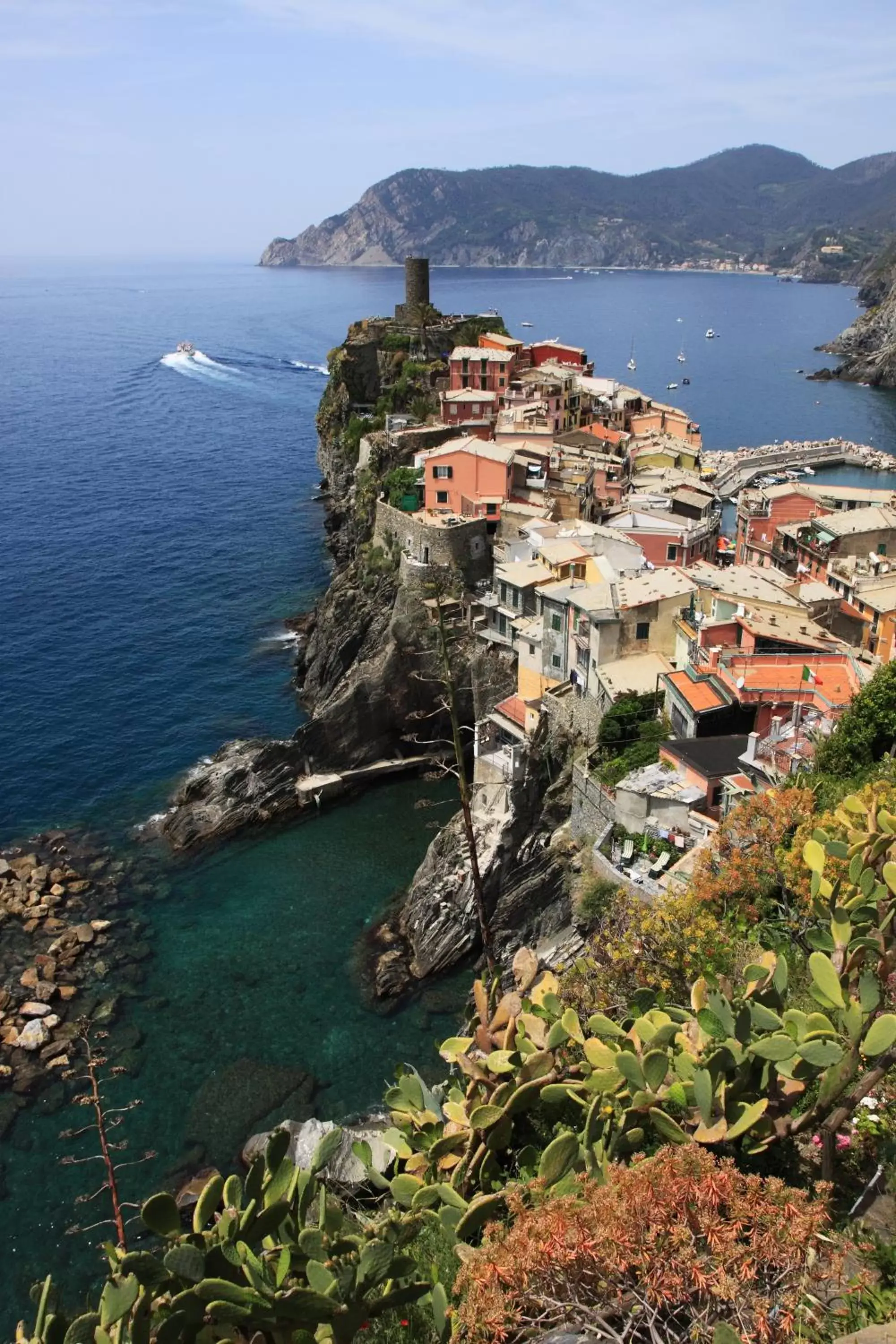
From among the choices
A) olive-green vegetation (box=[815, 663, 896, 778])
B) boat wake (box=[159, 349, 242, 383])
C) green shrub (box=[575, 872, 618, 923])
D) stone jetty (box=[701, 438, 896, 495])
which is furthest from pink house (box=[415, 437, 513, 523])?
boat wake (box=[159, 349, 242, 383])

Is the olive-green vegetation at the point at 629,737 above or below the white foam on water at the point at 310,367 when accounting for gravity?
above

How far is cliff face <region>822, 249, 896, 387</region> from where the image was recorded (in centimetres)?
12825

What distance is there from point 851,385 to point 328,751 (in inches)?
4452

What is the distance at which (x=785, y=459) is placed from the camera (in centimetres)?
8225

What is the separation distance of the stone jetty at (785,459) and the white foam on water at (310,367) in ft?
199

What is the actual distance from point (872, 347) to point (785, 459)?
69457mm

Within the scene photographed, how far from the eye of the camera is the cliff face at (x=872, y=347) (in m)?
128

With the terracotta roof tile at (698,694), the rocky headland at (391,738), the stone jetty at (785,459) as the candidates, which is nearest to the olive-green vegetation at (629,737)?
the terracotta roof tile at (698,694)

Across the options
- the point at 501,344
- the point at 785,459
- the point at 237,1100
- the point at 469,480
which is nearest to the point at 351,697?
the point at 469,480

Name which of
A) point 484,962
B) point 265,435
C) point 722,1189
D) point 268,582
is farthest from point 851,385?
point 722,1189

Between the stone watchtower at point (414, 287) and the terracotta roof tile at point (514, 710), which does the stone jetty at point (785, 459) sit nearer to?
the stone watchtower at point (414, 287)

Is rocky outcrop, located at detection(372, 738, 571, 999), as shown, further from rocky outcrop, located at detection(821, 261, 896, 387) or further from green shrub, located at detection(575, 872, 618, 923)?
rocky outcrop, located at detection(821, 261, 896, 387)

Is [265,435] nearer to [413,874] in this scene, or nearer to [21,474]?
[21,474]

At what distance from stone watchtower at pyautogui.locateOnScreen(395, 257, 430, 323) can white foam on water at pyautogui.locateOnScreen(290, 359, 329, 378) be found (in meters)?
55.0
